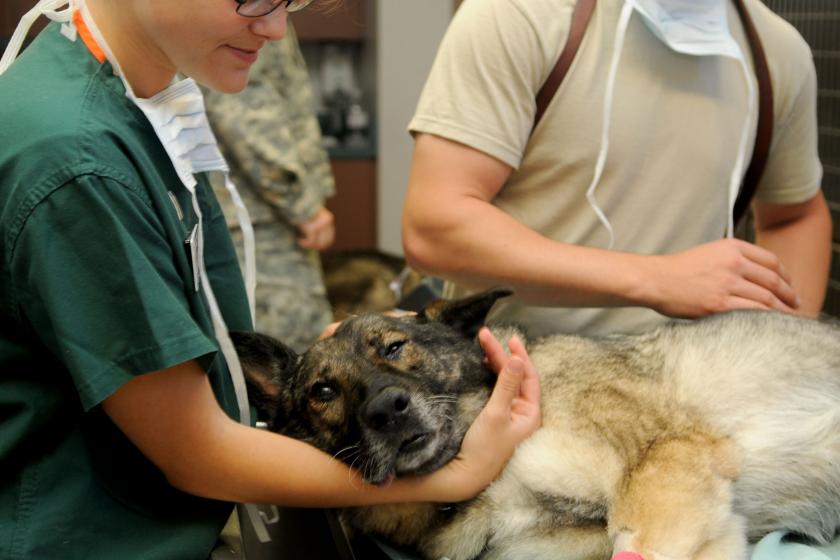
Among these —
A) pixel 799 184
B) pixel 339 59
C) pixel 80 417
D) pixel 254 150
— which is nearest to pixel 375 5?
pixel 339 59

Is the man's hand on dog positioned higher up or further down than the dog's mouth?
higher up

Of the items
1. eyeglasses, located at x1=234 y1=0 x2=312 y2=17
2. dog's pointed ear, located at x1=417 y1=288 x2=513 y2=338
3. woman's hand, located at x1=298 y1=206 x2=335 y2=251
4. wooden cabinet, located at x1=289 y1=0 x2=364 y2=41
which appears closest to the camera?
eyeglasses, located at x1=234 y1=0 x2=312 y2=17

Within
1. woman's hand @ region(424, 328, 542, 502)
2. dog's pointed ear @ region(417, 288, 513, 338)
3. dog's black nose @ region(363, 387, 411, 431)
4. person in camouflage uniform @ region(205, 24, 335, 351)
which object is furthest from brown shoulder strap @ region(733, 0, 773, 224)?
person in camouflage uniform @ region(205, 24, 335, 351)

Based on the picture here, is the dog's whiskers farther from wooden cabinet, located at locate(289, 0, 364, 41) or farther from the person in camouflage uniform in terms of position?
wooden cabinet, located at locate(289, 0, 364, 41)

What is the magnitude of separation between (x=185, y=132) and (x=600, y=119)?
85 centimetres

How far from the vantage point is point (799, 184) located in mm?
2162

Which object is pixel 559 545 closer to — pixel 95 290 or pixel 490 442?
pixel 490 442

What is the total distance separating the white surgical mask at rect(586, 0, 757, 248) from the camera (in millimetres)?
1814

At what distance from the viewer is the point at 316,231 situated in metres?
3.47

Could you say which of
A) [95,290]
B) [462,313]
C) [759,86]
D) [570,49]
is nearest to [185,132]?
[95,290]

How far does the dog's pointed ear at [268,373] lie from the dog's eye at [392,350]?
18 centimetres

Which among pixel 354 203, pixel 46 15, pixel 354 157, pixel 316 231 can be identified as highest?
pixel 46 15

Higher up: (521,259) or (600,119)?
(600,119)

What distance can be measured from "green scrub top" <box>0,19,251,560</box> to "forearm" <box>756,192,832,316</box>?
153cm
